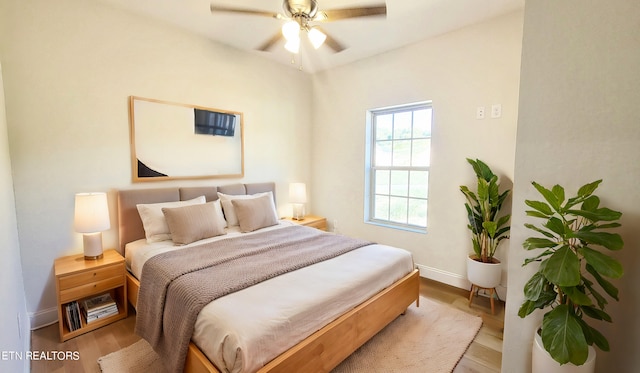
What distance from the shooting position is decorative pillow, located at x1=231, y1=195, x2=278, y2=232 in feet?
9.71

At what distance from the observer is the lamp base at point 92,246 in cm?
228

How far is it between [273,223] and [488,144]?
95.8 inches

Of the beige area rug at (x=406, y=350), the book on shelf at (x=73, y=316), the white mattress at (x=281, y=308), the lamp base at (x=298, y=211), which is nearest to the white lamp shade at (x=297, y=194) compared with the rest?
the lamp base at (x=298, y=211)

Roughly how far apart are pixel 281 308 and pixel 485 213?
2080 mm

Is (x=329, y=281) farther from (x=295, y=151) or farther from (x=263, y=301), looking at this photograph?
(x=295, y=151)

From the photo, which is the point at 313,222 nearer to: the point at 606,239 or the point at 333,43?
the point at 333,43

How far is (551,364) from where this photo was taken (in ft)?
4.14

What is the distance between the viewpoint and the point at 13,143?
6.91 ft

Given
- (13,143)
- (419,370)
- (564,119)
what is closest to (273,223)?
(419,370)

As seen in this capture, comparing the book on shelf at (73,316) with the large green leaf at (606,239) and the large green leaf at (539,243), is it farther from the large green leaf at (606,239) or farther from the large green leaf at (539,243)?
the large green leaf at (606,239)

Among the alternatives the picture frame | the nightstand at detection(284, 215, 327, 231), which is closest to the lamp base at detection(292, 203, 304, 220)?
the nightstand at detection(284, 215, 327, 231)

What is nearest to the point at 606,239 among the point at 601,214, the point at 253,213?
the point at 601,214

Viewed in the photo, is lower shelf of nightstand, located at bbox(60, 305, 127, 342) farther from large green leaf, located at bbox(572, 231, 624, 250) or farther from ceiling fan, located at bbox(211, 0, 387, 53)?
large green leaf, located at bbox(572, 231, 624, 250)

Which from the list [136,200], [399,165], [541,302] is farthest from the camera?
[399,165]
